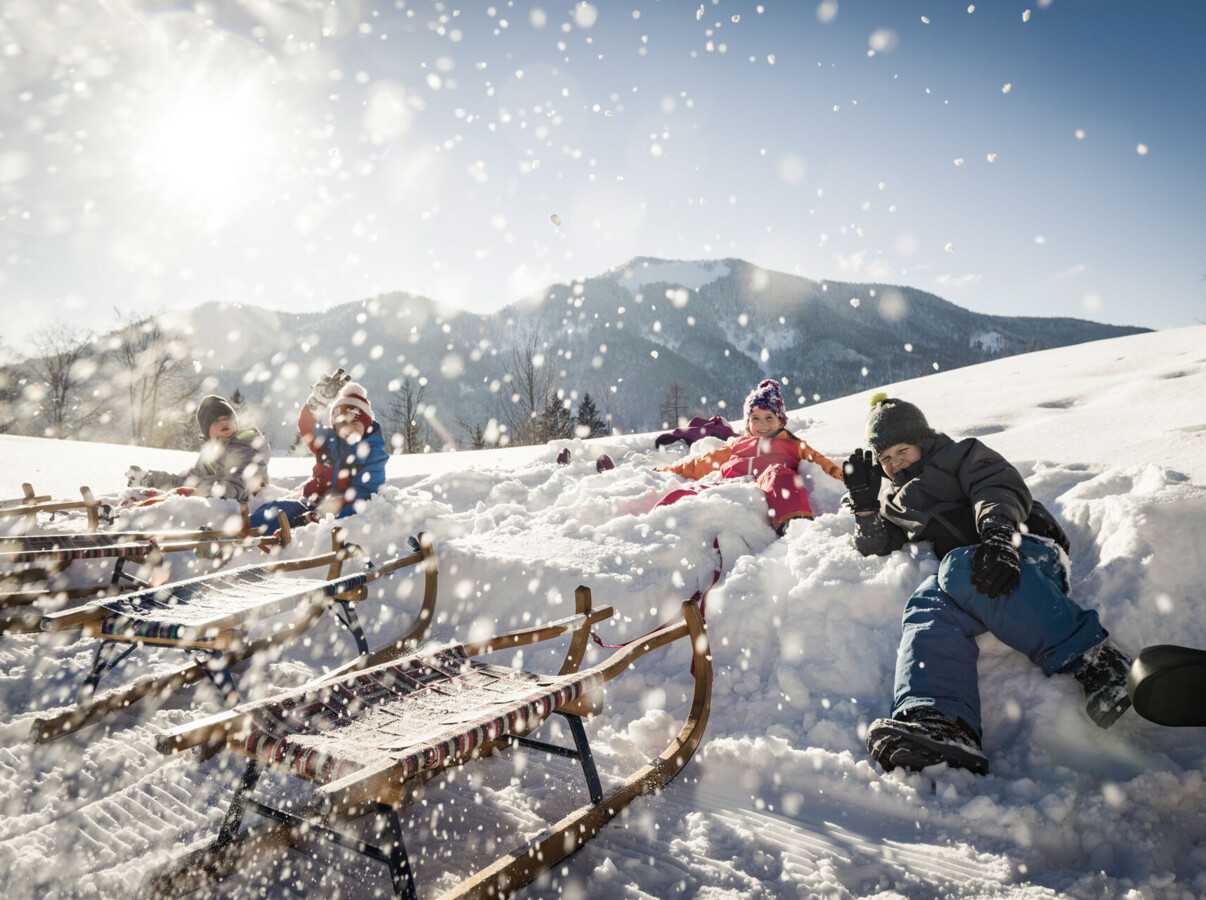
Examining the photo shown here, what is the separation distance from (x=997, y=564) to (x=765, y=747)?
3.52 feet

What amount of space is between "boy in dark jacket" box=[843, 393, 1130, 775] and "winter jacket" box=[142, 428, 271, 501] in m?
5.67

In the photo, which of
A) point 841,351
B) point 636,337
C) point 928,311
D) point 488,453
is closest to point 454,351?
point 636,337

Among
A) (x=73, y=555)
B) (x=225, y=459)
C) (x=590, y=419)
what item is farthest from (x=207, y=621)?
(x=590, y=419)

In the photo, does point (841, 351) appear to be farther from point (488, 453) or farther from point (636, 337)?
point (488, 453)

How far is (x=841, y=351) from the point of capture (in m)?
→ 164

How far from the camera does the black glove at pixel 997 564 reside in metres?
2.11

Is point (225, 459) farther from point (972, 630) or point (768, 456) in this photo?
point (972, 630)

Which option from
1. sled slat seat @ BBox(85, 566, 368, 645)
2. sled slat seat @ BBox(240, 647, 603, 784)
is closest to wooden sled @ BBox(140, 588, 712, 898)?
sled slat seat @ BBox(240, 647, 603, 784)

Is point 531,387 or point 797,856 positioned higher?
point 531,387

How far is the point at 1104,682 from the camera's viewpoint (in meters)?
1.97

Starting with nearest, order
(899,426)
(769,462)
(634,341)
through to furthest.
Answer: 1. (899,426)
2. (769,462)
3. (634,341)

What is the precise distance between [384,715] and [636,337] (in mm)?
177337

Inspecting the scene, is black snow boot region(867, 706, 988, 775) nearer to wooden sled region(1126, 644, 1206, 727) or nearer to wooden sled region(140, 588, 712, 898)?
wooden sled region(140, 588, 712, 898)

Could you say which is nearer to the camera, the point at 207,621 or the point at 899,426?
the point at 207,621
